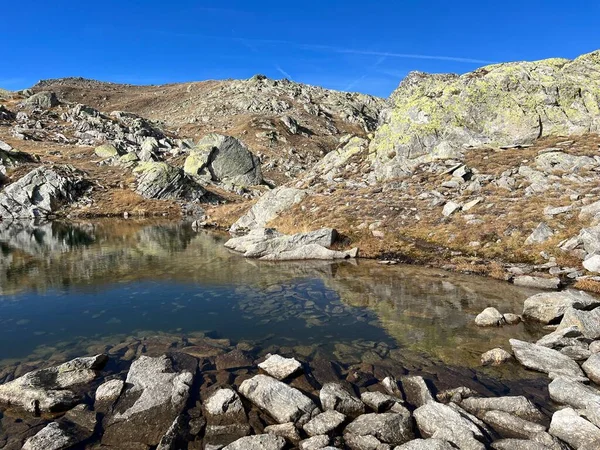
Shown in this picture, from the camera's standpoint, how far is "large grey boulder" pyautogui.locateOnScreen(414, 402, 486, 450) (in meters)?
9.31

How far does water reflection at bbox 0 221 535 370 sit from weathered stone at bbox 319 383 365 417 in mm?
3006

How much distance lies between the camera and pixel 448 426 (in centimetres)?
988

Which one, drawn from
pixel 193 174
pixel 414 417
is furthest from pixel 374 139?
pixel 193 174

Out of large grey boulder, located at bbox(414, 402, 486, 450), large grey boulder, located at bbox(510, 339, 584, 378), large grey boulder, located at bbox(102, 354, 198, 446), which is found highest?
large grey boulder, located at bbox(510, 339, 584, 378)

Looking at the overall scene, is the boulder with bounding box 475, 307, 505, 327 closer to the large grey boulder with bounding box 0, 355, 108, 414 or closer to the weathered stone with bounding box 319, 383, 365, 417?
the weathered stone with bounding box 319, 383, 365, 417

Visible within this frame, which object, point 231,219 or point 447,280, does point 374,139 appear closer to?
point 231,219

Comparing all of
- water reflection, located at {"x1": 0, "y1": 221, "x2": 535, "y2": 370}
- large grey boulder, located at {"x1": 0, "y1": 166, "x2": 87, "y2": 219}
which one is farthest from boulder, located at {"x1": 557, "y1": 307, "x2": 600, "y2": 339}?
large grey boulder, located at {"x1": 0, "y1": 166, "x2": 87, "y2": 219}

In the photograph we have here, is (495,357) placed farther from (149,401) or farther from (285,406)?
(149,401)

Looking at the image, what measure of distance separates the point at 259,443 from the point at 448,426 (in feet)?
15.9

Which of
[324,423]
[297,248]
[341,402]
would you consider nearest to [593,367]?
[341,402]

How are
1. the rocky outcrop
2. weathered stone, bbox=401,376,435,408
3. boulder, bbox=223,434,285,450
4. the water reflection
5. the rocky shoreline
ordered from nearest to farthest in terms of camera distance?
boulder, bbox=223,434,285,450
the rocky shoreline
weathered stone, bbox=401,376,435,408
the water reflection
the rocky outcrop

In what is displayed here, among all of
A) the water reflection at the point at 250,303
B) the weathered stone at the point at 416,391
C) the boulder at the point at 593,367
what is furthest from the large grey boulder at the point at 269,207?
the boulder at the point at 593,367

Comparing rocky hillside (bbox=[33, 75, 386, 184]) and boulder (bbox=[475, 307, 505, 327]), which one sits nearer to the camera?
boulder (bbox=[475, 307, 505, 327])

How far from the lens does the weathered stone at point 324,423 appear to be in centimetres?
1004
